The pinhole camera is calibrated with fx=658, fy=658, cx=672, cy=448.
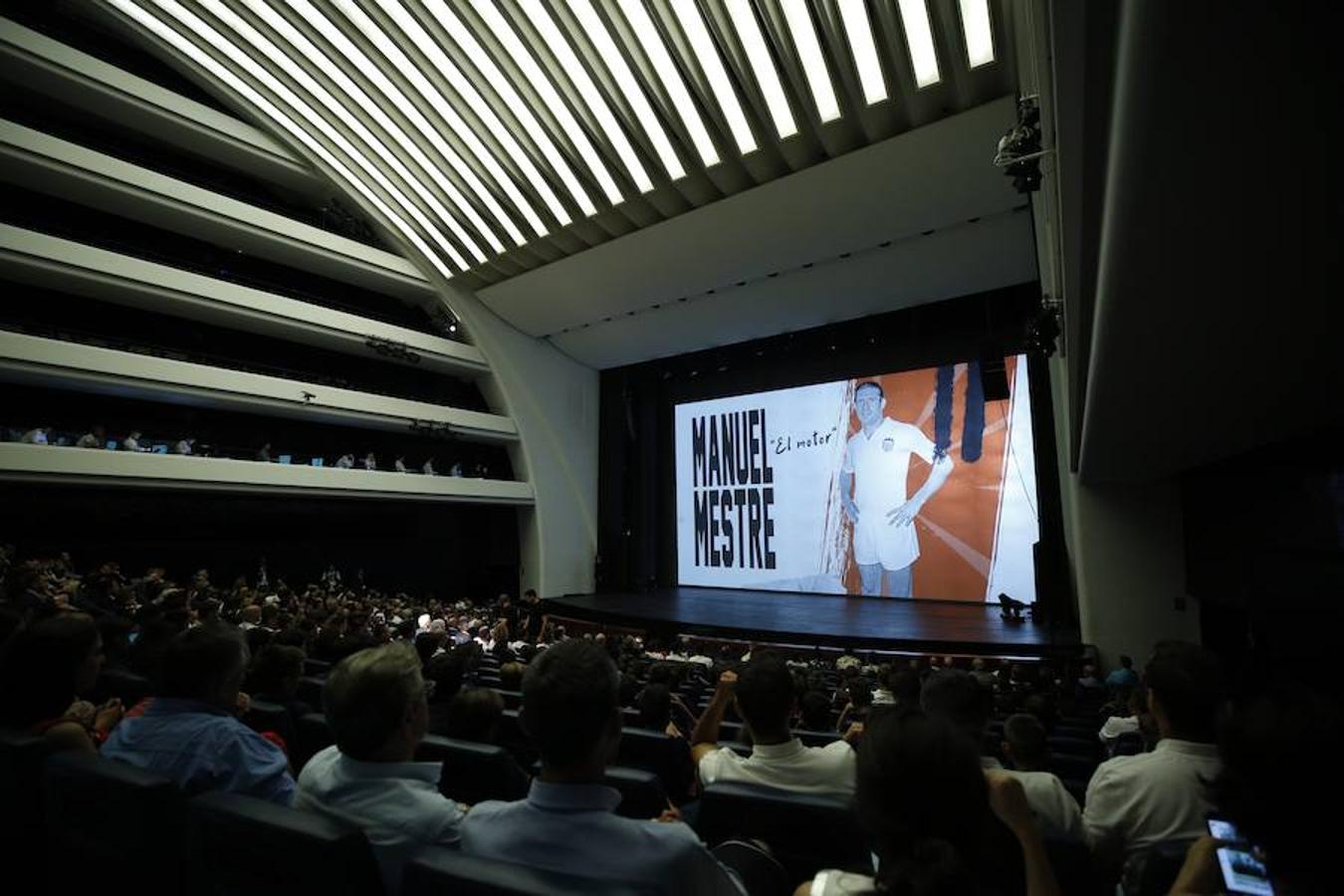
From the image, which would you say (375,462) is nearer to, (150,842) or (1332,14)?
(150,842)

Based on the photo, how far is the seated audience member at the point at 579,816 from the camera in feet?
3.61

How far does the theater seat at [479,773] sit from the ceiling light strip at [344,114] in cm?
1243

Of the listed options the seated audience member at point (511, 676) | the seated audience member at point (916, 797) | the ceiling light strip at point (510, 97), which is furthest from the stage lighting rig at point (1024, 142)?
the ceiling light strip at point (510, 97)

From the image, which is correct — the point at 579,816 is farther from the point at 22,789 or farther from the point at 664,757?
the point at 22,789

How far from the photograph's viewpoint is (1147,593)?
28.3 feet

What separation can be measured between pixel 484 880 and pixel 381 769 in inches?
24.7

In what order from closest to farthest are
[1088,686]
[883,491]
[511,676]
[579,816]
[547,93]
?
1. [579,816]
2. [511,676]
3. [1088,686]
4. [547,93]
5. [883,491]

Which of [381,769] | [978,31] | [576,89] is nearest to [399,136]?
[576,89]

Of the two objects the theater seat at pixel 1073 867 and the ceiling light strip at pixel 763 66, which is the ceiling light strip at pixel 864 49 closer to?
the ceiling light strip at pixel 763 66

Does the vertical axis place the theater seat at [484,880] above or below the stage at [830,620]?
above

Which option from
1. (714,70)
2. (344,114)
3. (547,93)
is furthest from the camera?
(344,114)

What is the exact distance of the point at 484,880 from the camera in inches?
40.3

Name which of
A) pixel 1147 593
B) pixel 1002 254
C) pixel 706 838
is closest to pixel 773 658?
pixel 706 838

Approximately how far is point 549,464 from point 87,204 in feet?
33.4
